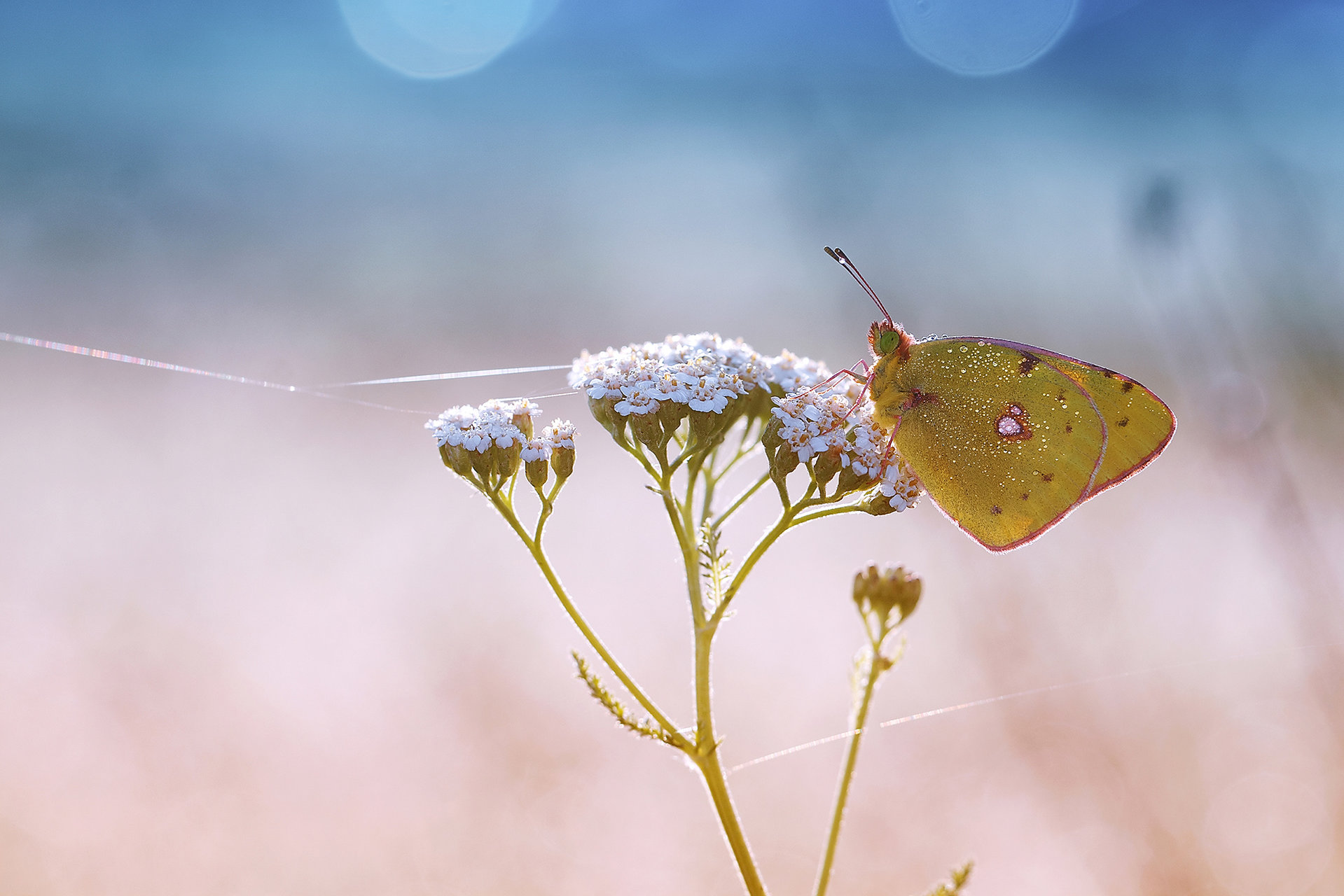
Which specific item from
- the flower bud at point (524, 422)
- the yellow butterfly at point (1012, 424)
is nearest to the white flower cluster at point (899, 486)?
the yellow butterfly at point (1012, 424)

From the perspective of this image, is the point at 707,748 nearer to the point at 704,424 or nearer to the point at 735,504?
the point at 735,504

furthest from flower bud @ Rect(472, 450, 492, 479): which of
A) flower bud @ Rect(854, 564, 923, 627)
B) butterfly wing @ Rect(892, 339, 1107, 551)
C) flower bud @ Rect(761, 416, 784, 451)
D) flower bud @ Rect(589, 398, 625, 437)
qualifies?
butterfly wing @ Rect(892, 339, 1107, 551)

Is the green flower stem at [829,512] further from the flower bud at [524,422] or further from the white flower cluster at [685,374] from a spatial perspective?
the flower bud at [524,422]

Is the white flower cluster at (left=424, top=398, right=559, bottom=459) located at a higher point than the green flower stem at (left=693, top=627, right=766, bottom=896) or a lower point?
higher

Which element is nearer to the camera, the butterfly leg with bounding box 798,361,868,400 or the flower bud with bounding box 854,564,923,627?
the flower bud with bounding box 854,564,923,627

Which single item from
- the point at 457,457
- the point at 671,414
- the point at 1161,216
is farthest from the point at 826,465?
the point at 1161,216

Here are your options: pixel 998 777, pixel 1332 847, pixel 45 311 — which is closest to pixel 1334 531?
pixel 1332 847

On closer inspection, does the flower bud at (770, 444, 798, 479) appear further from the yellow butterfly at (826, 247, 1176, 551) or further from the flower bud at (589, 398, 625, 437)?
the yellow butterfly at (826, 247, 1176, 551)
